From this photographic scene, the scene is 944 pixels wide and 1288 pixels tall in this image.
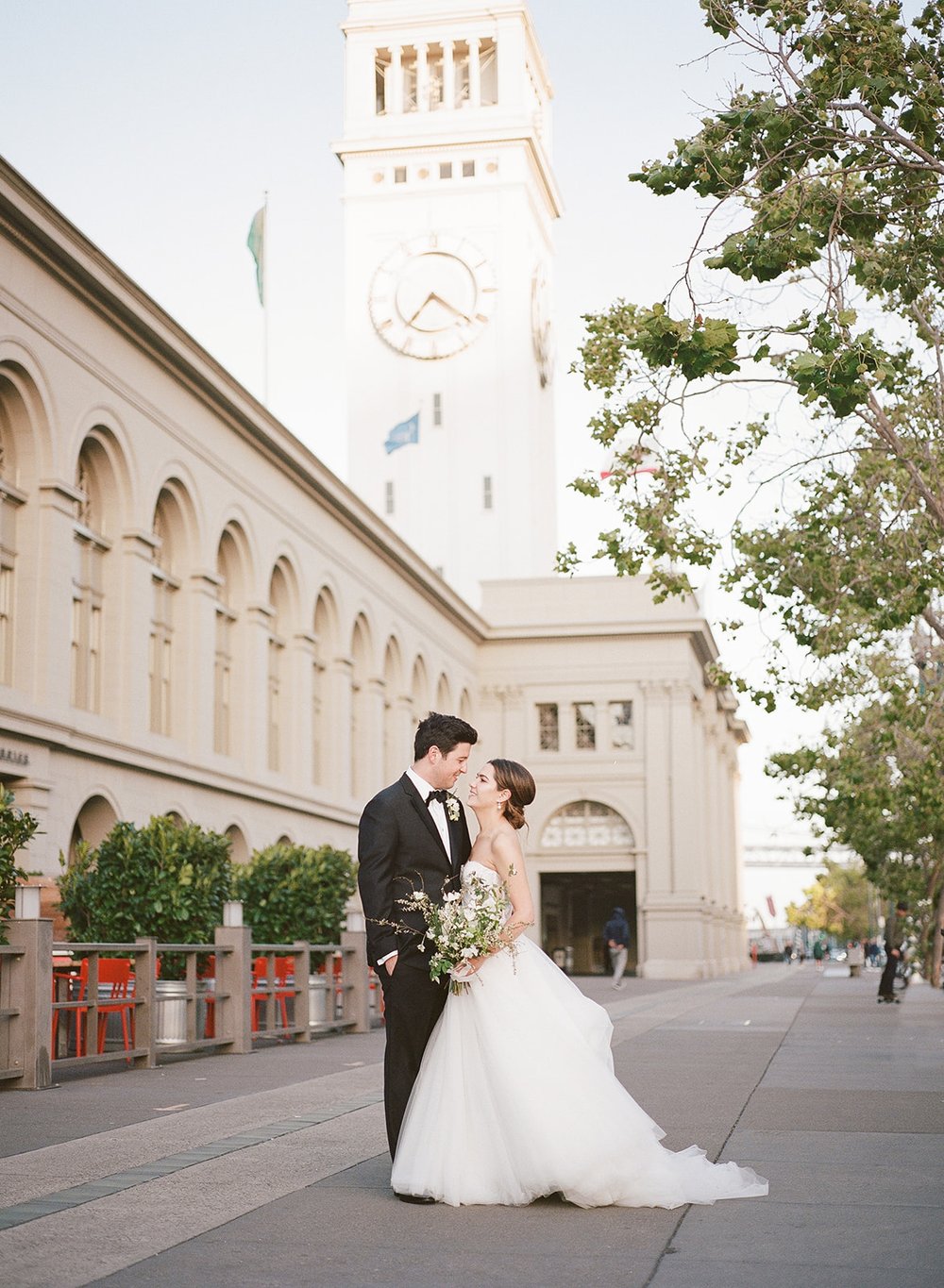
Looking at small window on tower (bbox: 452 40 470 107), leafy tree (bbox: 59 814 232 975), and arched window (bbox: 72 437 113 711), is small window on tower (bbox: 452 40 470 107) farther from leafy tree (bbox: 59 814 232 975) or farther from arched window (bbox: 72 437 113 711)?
leafy tree (bbox: 59 814 232 975)

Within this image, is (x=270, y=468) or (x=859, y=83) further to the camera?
(x=270, y=468)

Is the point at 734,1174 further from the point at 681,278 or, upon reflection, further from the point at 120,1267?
the point at 681,278

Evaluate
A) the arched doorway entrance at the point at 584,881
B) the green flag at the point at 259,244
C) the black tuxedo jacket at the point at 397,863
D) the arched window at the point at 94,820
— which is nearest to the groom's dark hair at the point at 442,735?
the black tuxedo jacket at the point at 397,863

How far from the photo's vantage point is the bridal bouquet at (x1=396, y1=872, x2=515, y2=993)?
7.55 m

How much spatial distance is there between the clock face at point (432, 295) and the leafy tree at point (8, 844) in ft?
181

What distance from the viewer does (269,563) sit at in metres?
38.2

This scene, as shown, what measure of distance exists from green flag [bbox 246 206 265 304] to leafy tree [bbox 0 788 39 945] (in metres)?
29.7

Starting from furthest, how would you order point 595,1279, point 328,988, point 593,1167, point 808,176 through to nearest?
1. point 328,988
2. point 808,176
3. point 593,1167
4. point 595,1279

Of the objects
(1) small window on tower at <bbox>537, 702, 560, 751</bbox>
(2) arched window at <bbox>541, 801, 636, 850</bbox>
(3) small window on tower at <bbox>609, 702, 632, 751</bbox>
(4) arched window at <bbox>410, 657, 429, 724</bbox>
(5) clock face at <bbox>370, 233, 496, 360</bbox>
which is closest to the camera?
(4) arched window at <bbox>410, 657, 429, 724</bbox>

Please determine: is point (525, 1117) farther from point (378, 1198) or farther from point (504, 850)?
point (504, 850)

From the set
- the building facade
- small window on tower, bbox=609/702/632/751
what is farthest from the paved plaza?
small window on tower, bbox=609/702/632/751

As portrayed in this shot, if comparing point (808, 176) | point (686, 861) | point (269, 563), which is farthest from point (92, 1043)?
point (686, 861)

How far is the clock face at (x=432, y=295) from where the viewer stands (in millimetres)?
67938

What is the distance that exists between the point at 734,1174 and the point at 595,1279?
6.88 ft
